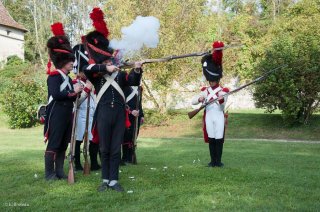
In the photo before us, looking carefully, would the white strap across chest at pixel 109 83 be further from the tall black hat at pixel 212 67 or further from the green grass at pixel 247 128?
the green grass at pixel 247 128

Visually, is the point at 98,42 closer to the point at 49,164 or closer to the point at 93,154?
the point at 49,164

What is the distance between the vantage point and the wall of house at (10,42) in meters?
52.9

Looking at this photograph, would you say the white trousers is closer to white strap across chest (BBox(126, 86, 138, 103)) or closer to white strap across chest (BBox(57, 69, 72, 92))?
white strap across chest (BBox(126, 86, 138, 103))

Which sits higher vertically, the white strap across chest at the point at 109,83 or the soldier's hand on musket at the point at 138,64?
the soldier's hand on musket at the point at 138,64

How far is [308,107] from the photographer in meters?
23.4

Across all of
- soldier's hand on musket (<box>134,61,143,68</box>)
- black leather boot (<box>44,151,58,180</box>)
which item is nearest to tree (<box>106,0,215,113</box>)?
black leather boot (<box>44,151,58,180</box>)

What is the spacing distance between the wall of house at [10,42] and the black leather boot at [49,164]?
158 ft

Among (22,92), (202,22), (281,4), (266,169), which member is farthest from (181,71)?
(281,4)

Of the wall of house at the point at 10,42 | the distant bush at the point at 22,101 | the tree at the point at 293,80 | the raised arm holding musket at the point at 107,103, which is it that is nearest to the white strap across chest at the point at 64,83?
the raised arm holding musket at the point at 107,103

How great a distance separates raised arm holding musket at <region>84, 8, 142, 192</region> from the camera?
7.19 metres

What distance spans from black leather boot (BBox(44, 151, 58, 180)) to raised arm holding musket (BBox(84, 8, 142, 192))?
118 centimetres

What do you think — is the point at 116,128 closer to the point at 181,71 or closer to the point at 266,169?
the point at 266,169

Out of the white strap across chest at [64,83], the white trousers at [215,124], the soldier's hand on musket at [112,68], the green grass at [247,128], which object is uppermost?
the soldier's hand on musket at [112,68]

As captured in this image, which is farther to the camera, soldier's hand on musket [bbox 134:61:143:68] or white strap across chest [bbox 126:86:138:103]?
white strap across chest [bbox 126:86:138:103]
